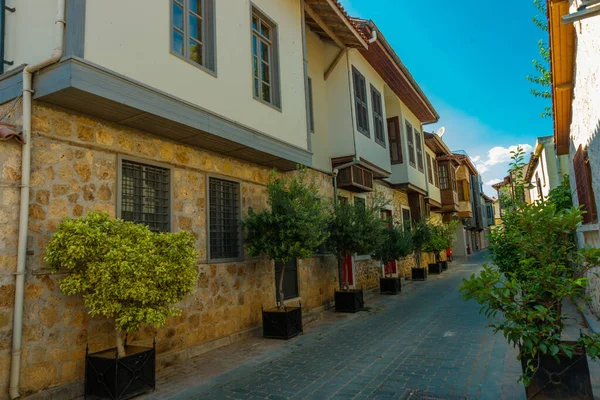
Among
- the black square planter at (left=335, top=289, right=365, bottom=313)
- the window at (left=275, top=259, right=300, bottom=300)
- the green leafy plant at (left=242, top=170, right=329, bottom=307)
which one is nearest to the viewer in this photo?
the green leafy plant at (left=242, top=170, right=329, bottom=307)

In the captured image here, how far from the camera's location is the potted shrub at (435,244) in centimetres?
1688

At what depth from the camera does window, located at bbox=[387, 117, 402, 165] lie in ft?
→ 51.9

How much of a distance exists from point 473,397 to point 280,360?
8.83ft

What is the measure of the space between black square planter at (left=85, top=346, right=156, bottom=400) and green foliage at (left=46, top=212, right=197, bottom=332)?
14.6 inches

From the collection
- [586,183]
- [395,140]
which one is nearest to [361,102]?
[395,140]

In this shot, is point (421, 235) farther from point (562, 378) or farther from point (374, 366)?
point (562, 378)

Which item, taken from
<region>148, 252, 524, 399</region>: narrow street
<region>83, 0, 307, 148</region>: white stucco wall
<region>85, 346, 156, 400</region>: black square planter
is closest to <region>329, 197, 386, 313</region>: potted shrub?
<region>148, 252, 524, 399</region>: narrow street

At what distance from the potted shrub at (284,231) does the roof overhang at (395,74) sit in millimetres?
6677

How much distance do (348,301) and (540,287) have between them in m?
6.42

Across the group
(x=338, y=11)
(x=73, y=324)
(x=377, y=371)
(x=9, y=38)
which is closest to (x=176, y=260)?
(x=73, y=324)

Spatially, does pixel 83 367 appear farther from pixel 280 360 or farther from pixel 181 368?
pixel 280 360

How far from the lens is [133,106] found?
486 cm

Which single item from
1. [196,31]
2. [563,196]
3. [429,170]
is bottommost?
[563,196]

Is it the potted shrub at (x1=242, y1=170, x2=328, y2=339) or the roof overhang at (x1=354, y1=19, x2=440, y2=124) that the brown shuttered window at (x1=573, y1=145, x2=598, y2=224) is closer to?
the potted shrub at (x1=242, y1=170, x2=328, y2=339)
